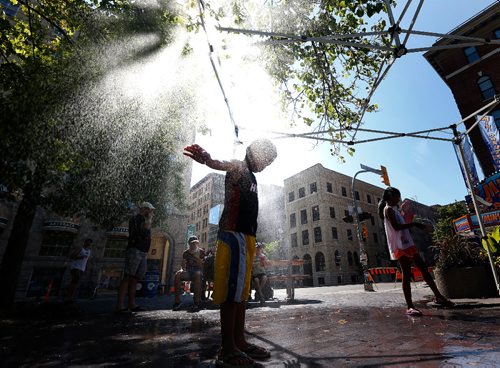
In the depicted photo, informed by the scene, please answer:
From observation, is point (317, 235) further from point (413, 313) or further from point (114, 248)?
point (413, 313)

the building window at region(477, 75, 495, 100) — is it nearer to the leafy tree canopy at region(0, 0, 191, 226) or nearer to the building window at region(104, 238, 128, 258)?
the leafy tree canopy at region(0, 0, 191, 226)

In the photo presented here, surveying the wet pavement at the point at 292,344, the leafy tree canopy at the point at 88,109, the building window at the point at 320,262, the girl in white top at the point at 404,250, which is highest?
the leafy tree canopy at the point at 88,109

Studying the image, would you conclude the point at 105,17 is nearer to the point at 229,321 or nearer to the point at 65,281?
the point at 229,321

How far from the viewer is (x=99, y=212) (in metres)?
9.20

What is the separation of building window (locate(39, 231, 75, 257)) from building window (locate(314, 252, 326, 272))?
28.2 m

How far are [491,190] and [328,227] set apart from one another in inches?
1012

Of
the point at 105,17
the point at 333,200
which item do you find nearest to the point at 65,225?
the point at 105,17

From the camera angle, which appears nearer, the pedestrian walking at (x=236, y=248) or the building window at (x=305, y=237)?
the pedestrian walking at (x=236, y=248)

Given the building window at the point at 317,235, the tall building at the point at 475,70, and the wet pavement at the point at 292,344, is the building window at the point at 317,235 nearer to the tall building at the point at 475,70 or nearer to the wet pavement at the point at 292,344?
the tall building at the point at 475,70

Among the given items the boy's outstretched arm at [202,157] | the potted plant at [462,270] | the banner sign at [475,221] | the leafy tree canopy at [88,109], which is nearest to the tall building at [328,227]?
the banner sign at [475,221]

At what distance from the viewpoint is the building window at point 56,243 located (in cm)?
1517

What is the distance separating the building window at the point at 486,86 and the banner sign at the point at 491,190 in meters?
14.9

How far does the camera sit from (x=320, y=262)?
→ 113 ft

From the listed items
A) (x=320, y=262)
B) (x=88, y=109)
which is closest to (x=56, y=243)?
(x=88, y=109)
